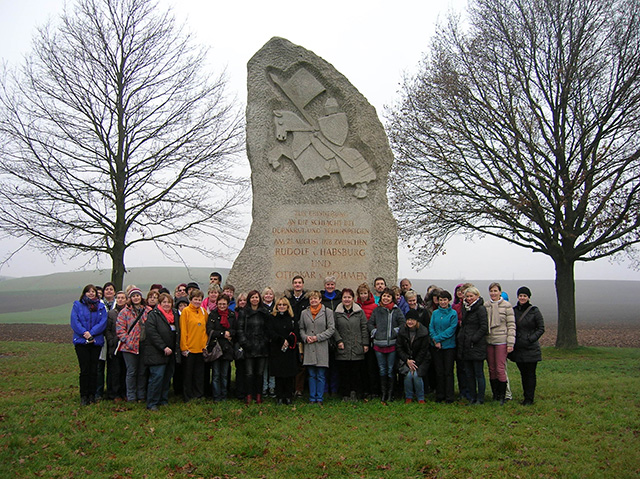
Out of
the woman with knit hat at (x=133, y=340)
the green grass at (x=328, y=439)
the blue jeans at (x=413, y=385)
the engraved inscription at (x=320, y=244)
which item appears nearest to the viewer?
the green grass at (x=328, y=439)

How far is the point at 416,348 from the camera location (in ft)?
21.8

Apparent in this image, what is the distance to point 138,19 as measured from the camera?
13977mm

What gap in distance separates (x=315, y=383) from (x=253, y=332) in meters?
1.13

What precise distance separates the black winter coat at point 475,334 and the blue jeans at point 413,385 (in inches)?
26.3

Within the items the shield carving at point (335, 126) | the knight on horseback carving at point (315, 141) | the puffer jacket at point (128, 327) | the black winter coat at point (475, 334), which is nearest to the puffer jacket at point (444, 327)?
the black winter coat at point (475, 334)

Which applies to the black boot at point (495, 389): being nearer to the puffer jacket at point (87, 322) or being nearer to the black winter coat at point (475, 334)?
the black winter coat at point (475, 334)

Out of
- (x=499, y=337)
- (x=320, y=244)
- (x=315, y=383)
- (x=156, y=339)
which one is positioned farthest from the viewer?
(x=320, y=244)

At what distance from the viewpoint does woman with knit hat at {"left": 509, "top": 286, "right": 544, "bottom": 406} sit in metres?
6.52

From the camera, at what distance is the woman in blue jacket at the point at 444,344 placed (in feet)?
21.9

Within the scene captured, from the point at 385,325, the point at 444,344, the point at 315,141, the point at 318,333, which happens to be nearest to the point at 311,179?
the point at 315,141

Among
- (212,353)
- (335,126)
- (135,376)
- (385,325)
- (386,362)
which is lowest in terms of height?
(135,376)

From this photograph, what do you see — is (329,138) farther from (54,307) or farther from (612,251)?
(54,307)

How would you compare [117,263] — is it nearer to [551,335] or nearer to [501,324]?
[501,324]

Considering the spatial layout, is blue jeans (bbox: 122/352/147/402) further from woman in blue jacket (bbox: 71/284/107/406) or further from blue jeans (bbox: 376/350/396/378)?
blue jeans (bbox: 376/350/396/378)
